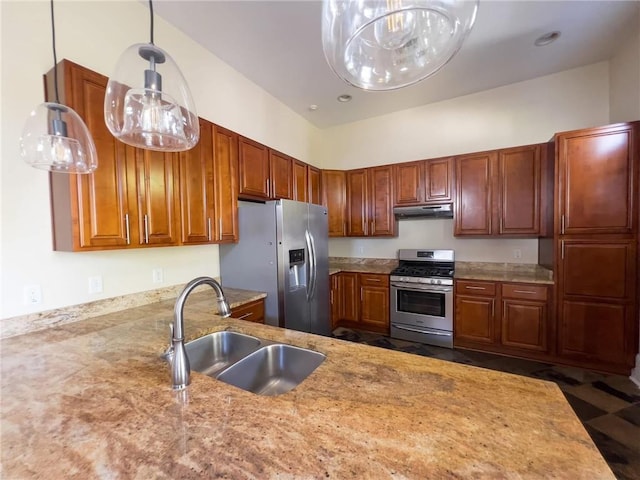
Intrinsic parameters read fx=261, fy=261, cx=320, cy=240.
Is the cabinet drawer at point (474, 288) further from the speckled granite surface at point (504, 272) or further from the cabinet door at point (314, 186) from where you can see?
the cabinet door at point (314, 186)

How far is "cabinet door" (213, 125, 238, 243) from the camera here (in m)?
2.23

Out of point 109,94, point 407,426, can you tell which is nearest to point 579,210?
point 407,426

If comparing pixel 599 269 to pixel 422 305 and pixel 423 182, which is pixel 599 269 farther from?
pixel 423 182

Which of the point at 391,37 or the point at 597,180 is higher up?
the point at 391,37

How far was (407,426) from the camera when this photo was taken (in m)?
0.73

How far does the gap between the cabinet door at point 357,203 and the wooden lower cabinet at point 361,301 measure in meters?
0.66

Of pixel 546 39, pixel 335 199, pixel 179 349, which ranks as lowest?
pixel 179 349

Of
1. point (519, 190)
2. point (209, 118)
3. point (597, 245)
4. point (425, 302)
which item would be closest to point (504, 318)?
point (425, 302)

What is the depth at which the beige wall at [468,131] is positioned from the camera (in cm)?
285

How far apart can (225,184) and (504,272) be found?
329 centimetres

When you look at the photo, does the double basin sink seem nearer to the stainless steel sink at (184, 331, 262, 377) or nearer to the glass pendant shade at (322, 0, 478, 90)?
the stainless steel sink at (184, 331, 262, 377)

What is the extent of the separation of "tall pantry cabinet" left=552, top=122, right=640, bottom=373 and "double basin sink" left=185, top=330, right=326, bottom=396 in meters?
2.76

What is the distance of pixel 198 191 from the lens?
82.3 inches

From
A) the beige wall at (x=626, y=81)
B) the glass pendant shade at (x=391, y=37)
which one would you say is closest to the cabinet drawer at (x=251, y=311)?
the glass pendant shade at (x=391, y=37)
